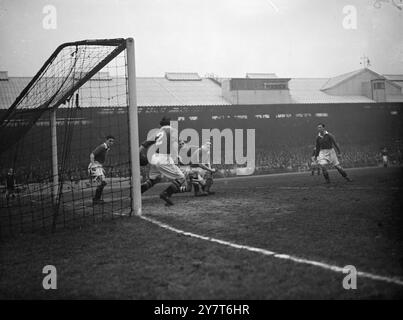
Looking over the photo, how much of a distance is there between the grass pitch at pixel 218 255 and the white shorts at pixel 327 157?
19.1 feet

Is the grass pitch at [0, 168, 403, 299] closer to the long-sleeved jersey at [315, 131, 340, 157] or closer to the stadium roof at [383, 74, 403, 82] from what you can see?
the long-sleeved jersey at [315, 131, 340, 157]

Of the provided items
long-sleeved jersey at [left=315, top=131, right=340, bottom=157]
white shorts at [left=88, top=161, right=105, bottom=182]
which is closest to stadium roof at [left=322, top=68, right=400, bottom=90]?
long-sleeved jersey at [left=315, top=131, right=340, bottom=157]

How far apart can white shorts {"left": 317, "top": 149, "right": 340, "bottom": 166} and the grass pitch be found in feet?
19.1

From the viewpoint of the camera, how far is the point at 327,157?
45.1 feet

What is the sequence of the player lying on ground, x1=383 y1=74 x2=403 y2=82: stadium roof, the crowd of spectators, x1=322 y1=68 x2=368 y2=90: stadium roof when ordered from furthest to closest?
x1=383 y1=74 x2=403 y2=82: stadium roof → x1=322 y1=68 x2=368 y2=90: stadium roof → the crowd of spectators → the player lying on ground

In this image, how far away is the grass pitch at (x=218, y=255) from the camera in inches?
141

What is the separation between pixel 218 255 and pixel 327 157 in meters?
10.3

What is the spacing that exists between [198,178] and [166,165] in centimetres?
248

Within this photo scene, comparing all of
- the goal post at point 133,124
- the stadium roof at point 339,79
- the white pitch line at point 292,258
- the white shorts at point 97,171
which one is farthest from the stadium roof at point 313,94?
the white pitch line at point 292,258

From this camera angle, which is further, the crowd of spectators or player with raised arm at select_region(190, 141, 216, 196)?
the crowd of spectators

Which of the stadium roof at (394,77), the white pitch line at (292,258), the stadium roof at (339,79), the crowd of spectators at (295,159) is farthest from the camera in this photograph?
the stadium roof at (394,77)

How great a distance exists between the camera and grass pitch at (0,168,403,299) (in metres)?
3.57

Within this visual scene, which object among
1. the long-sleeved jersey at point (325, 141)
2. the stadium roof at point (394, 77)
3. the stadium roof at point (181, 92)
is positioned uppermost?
the stadium roof at point (394, 77)

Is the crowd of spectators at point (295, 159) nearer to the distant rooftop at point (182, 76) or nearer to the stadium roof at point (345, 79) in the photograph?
the stadium roof at point (345, 79)
